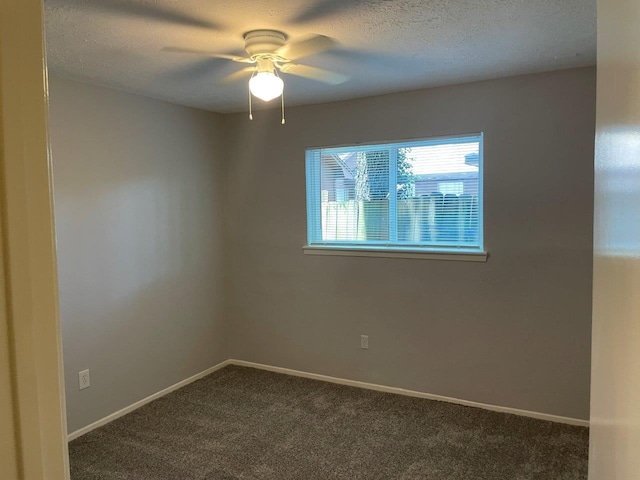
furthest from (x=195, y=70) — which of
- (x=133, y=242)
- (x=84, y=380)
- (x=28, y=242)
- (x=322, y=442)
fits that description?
(x=28, y=242)

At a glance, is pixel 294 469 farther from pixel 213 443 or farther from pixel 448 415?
pixel 448 415

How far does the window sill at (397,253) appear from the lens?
11.2 ft

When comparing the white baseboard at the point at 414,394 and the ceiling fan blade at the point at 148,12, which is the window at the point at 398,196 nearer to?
the white baseboard at the point at 414,394

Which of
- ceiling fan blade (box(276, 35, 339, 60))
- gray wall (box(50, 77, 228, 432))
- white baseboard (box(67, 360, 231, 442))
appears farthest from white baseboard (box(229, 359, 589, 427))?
ceiling fan blade (box(276, 35, 339, 60))

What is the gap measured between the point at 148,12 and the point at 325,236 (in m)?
2.39

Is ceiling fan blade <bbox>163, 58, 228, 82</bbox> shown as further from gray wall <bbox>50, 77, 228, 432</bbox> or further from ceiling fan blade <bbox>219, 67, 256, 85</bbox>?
gray wall <bbox>50, 77, 228, 432</bbox>

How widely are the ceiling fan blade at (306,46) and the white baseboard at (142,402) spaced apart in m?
2.55

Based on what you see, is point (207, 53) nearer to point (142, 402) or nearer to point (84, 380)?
point (84, 380)

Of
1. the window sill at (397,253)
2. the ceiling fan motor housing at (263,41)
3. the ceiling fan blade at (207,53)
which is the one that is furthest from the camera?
the window sill at (397,253)

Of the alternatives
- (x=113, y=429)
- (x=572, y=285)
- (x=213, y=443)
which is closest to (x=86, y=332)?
(x=113, y=429)

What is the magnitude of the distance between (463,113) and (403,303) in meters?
1.45

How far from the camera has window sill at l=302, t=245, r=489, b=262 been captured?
3402mm

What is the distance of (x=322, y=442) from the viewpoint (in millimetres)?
3043

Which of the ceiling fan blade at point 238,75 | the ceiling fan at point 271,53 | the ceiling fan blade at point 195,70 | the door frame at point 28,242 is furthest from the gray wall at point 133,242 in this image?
the door frame at point 28,242
